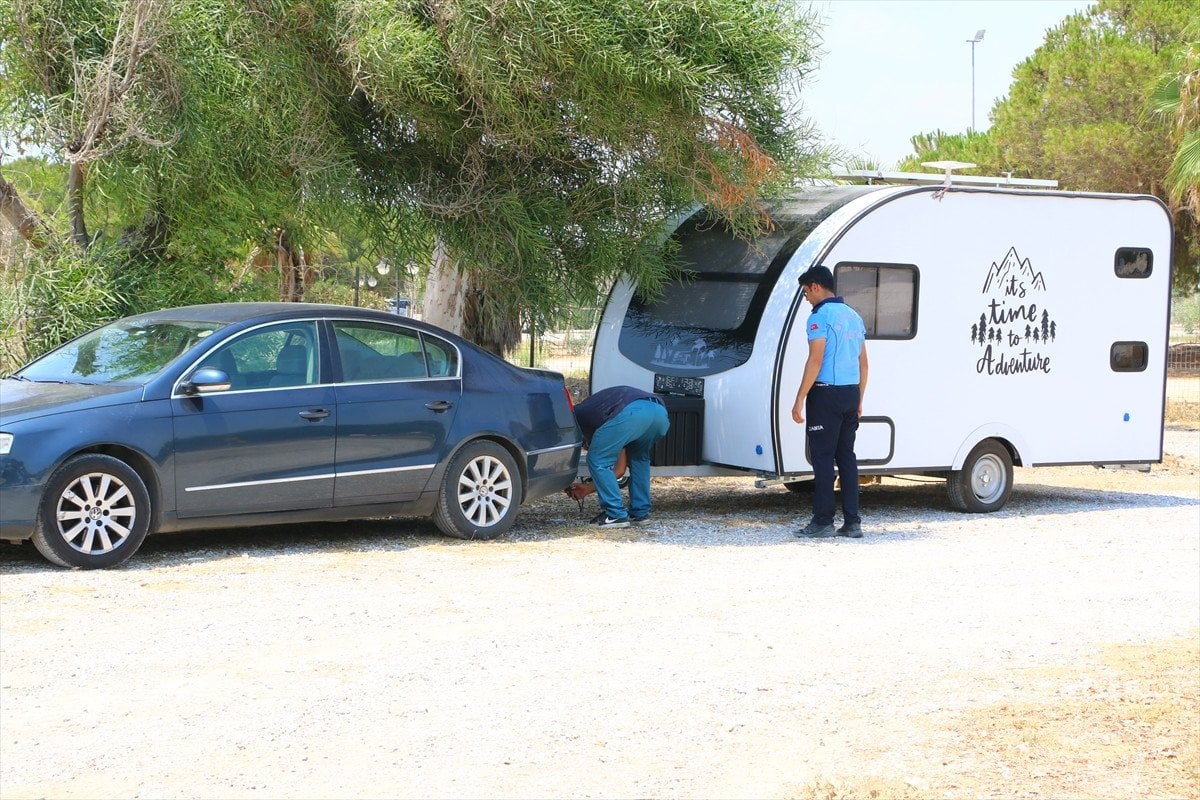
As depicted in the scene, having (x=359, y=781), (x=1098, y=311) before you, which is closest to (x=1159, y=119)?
(x=1098, y=311)

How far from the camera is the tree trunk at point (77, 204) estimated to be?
12523 mm

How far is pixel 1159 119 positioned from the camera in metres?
29.7

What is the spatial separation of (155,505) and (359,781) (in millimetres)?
4160

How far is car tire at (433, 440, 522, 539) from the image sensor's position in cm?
1006

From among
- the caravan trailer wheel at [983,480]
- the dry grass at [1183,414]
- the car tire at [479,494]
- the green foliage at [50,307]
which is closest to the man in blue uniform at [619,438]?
the car tire at [479,494]

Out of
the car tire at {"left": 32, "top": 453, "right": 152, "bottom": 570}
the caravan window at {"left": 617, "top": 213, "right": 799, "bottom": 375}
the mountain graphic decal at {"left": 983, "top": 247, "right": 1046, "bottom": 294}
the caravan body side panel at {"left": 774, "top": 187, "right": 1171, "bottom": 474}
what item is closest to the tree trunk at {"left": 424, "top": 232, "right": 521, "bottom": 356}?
the caravan window at {"left": 617, "top": 213, "right": 799, "bottom": 375}

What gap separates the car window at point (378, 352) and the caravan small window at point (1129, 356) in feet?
21.1

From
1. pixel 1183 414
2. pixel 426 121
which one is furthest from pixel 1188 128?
pixel 426 121

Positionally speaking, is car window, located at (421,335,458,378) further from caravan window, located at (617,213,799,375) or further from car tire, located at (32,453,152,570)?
caravan window, located at (617,213,799,375)

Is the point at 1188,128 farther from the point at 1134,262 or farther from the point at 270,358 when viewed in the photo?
the point at 270,358

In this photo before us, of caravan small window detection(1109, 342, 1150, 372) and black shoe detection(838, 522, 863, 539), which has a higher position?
caravan small window detection(1109, 342, 1150, 372)

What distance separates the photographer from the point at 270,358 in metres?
9.34

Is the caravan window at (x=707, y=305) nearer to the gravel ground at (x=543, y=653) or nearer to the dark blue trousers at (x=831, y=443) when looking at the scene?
the dark blue trousers at (x=831, y=443)

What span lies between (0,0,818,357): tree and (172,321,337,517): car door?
228cm
